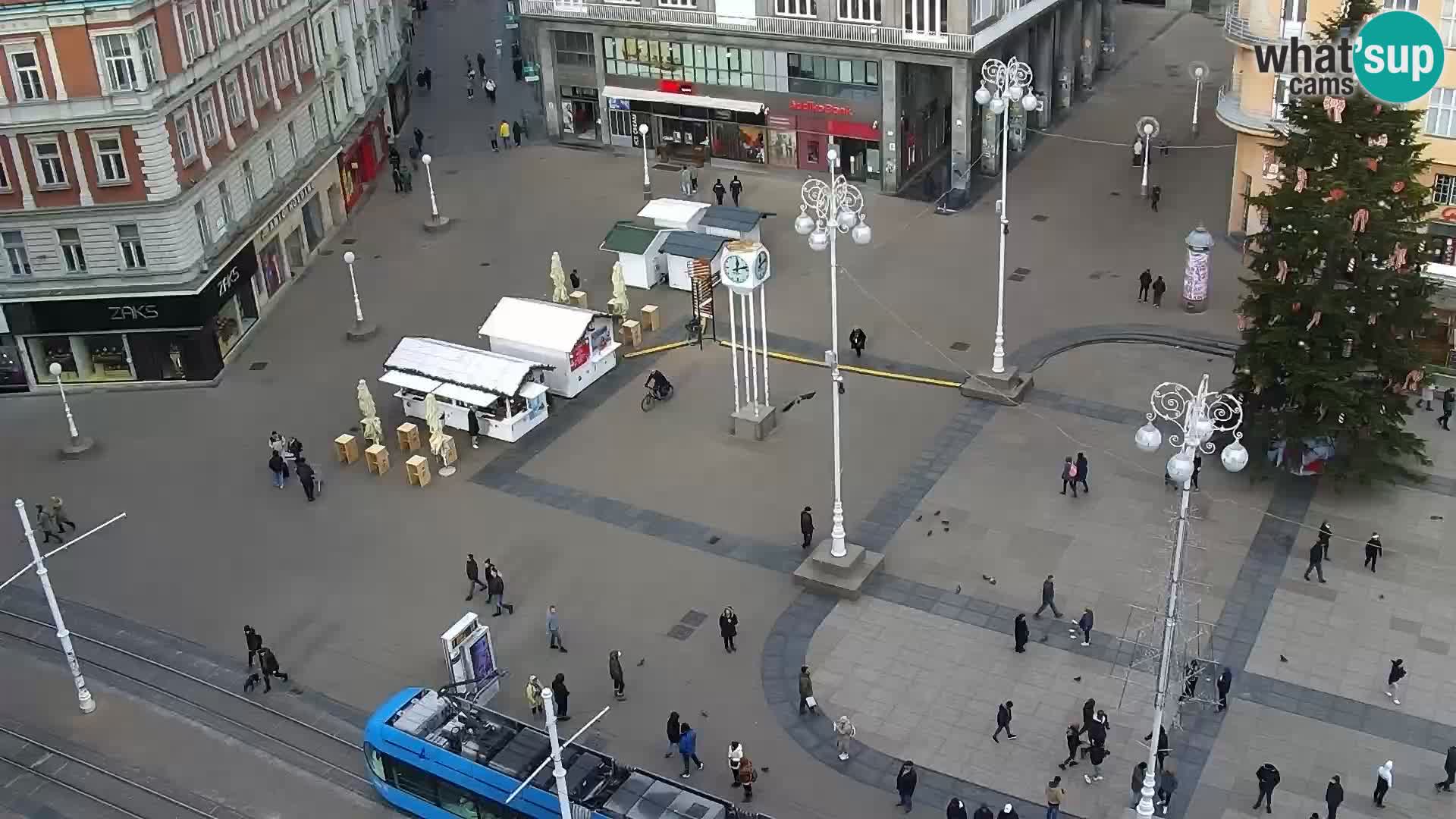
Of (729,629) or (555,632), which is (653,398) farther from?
(729,629)

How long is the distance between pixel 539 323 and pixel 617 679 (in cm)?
1746

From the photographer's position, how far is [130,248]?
49031 millimetres

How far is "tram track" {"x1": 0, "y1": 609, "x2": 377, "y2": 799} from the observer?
33.9 metres

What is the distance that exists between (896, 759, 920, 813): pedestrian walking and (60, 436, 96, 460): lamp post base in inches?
1159

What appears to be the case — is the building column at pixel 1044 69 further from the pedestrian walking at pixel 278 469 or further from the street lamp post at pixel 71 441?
the street lamp post at pixel 71 441

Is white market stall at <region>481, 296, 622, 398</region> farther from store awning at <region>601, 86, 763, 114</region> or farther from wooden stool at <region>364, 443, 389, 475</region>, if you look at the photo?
store awning at <region>601, 86, 763, 114</region>

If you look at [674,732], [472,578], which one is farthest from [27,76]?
[674,732]

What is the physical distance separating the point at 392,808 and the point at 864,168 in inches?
1627

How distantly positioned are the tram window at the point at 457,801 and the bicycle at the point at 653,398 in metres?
19.1

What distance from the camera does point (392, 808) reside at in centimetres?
3253

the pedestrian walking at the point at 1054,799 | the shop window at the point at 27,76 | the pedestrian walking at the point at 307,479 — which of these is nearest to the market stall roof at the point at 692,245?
the pedestrian walking at the point at 307,479

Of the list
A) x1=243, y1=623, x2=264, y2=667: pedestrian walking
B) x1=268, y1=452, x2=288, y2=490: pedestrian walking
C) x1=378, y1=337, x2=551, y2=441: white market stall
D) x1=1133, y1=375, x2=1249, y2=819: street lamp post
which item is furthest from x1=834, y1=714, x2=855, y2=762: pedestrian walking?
x1=268, y1=452, x2=288, y2=490: pedestrian walking

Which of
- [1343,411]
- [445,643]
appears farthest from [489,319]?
[1343,411]

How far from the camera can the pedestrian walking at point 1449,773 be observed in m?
30.6
